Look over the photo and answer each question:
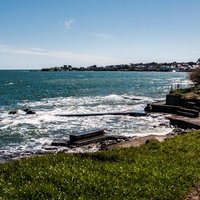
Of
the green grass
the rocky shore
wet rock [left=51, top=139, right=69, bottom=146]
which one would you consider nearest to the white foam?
wet rock [left=51, top=139, right=69, bottom=146]

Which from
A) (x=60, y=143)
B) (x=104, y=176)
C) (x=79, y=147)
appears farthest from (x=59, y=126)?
(x=104, y=176)

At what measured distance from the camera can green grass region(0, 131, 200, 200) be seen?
1422 centimetres

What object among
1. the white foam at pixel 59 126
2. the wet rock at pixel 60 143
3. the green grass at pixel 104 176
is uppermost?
the green grass at pixel 104 176

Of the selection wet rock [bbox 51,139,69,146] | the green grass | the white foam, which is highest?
the green grass

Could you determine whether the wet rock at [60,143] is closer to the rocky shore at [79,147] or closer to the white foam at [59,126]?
the rocky shore at [79,147]

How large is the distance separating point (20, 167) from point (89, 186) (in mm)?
3961

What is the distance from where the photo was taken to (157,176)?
16.1 metres

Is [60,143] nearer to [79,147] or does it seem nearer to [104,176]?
[79,147]

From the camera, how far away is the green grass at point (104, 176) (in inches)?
560

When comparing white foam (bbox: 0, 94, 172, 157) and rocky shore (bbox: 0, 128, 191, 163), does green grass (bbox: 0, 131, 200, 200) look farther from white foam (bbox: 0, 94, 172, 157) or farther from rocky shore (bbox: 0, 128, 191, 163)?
white foam (bbox: 0, 94, 172, 157)

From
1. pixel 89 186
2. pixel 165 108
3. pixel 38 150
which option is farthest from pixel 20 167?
pixel 165 108

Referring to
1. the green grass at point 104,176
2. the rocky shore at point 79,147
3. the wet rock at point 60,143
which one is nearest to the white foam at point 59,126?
the wet rock at point 60,143

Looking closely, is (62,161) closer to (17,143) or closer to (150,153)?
(150,153)

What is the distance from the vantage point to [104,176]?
52.3ft
